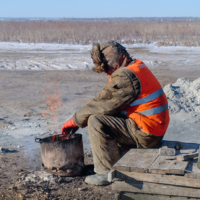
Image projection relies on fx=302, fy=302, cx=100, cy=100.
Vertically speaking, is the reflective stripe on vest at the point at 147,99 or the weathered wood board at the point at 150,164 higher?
the reflective stripe on vest at the point at 147,99

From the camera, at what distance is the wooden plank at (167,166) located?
8.38 feet

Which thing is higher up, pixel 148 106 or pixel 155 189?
pixel 148 106

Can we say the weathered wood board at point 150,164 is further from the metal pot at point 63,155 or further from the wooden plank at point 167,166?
the metal pot at point 63,155

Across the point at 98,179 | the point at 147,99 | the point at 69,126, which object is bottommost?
the point at 98,179

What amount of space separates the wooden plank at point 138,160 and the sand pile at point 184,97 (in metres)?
3.17

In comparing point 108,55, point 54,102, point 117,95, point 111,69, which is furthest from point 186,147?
point 54,102

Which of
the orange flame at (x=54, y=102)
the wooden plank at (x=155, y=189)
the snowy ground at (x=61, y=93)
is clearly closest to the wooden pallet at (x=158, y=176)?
the wooden plank at (x=155, y=189)

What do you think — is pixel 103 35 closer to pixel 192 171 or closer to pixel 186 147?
pixel 186 147

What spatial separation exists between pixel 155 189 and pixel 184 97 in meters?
4.22

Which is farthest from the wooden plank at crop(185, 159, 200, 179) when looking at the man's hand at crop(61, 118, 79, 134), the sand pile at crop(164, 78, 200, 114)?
the sand pile at crop(164, 78, 200, 114)

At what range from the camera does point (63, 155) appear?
351cm

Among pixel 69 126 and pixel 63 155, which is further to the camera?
pixel 69 126

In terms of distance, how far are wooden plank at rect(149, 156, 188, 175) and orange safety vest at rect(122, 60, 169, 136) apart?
0.41 metres

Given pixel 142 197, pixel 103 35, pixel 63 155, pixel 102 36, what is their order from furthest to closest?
pixel 103 35 → pixel 102 36 → pixel 63 155 → pixel 142 197
